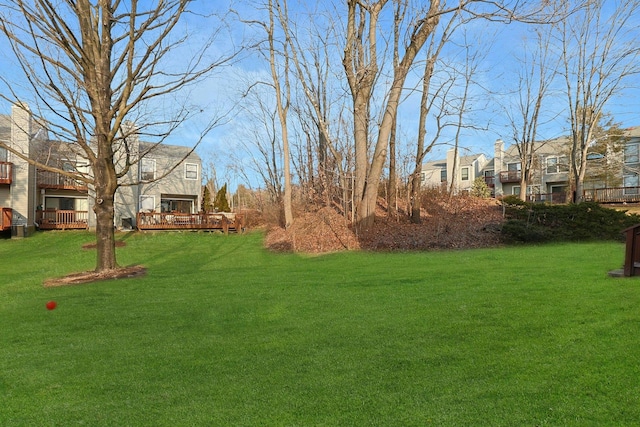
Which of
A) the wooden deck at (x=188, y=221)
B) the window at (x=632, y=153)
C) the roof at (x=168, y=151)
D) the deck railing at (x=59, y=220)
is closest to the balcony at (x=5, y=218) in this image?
the deck railing at (x=59, y=220)

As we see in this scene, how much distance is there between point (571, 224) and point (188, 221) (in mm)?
19970

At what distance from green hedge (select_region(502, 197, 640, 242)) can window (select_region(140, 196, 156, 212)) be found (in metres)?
21.7

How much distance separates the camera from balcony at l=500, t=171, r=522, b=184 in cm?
4261

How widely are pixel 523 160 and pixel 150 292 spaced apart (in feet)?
83.9

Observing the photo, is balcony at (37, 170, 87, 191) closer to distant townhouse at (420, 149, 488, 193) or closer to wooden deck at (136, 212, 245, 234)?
wooden deck at (136, 212, 245, 234)

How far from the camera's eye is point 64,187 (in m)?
24.9

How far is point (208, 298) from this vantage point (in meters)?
7.19

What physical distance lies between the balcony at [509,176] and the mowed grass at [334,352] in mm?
37570

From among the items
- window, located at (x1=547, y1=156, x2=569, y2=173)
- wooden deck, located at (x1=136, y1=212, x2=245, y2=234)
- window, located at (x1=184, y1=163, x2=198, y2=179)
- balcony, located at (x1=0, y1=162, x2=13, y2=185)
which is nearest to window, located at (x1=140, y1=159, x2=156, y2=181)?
window, located at (x1=184, y1=163, x2=198, y2=179)

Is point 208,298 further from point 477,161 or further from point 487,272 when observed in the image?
point 477,161

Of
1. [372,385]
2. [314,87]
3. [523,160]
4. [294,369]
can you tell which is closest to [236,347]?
[294,369]

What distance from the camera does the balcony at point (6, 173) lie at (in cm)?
2114

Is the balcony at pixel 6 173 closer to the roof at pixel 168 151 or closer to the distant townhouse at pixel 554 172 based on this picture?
the roof at pixel 168 151

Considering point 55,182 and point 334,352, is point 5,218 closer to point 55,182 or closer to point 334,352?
point 55,182
